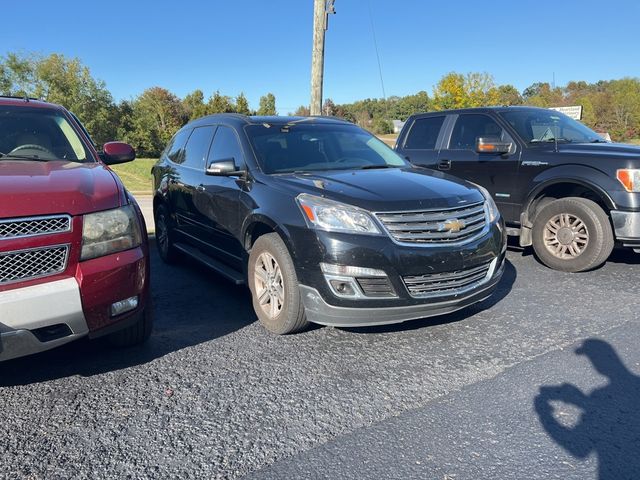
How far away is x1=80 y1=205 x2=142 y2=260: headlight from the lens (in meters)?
2.69

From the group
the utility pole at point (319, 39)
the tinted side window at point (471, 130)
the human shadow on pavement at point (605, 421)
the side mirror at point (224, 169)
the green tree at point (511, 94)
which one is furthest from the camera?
the green tree at point (511, 94)

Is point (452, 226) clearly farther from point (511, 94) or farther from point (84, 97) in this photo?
point (511, 94)

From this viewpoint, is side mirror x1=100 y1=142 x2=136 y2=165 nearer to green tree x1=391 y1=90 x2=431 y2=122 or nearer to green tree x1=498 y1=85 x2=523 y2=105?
green tree x1=498 y1=85 x2=523 y2=105

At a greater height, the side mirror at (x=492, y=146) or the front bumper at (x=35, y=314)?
the side mirror at (x=492, y=146)

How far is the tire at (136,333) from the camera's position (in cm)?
325

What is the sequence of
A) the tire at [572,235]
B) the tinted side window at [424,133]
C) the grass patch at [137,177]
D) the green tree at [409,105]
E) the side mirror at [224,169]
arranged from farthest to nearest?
the green tree at [409,105] → the grass patch at [137,177] → the tinted side window at [424,133] → the tire at [572,235] → the side mirror at [224,169]

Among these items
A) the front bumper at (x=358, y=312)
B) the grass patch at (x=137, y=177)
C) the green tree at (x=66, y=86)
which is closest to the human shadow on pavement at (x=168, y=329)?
the front bumper at (x=358, y=312)

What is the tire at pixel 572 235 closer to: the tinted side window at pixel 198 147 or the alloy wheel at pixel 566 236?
the alloy wheel at pixel 566 236

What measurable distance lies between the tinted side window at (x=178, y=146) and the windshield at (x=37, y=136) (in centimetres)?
Answer: 157

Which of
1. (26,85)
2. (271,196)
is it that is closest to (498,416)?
(271,196)

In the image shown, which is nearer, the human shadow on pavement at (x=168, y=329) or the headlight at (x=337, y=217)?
the human shadow on pavement at (x=168, y=329)

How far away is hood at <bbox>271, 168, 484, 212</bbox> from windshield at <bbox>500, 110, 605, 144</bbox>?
254 centimetres

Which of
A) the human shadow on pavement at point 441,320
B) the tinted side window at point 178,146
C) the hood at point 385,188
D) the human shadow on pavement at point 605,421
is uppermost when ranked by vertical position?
the tinted side window at point 178,146

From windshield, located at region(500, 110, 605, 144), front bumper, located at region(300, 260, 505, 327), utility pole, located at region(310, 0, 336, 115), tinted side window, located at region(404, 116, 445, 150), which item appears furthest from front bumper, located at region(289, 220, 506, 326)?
utility pole, located at region(310, 0, 336, 115)
